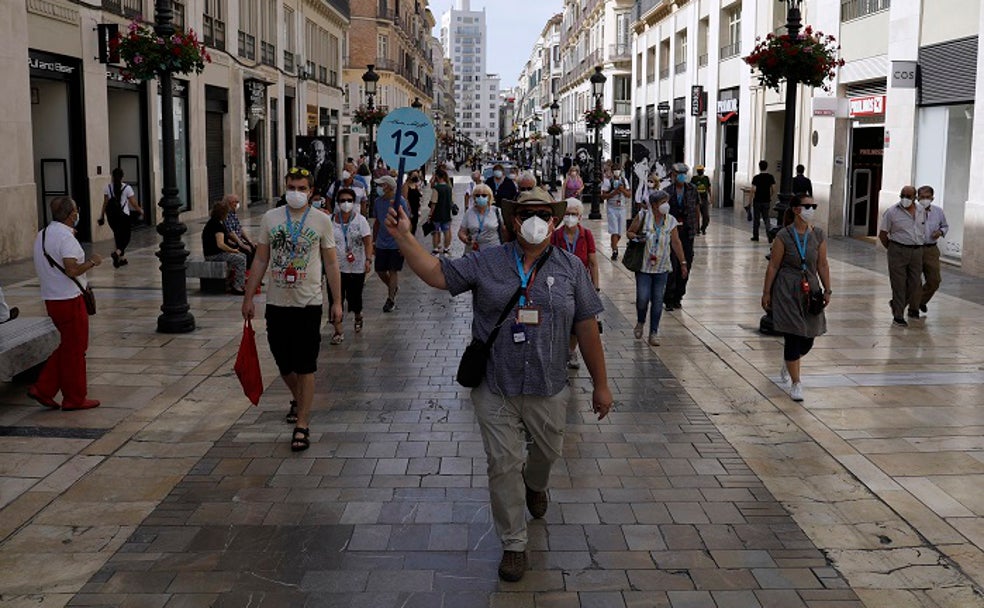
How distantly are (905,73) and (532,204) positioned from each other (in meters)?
17.0

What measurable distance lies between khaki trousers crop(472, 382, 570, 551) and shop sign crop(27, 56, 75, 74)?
15.5 m

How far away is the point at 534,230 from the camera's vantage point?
16.0 feet

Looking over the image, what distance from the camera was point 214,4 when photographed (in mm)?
30094

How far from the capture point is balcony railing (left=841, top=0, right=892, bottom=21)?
21891 mm

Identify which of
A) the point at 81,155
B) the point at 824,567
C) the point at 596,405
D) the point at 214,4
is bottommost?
the point at 824,567

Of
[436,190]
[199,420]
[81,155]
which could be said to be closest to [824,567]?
[199,420]

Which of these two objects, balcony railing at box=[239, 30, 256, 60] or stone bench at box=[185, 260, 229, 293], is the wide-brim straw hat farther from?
balcony railing at box=[239, 30, 256, 60]

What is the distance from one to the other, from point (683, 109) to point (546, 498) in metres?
40.3

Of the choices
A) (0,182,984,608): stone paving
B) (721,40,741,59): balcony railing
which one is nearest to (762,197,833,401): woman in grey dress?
(0,182,984,608): stone paving

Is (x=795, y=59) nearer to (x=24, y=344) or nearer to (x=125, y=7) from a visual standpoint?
(x=24, y=344)

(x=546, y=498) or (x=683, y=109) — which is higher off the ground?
(x=683, y=109)

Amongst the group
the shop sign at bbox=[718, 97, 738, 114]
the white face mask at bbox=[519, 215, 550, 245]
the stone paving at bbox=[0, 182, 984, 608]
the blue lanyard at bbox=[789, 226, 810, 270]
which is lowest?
the stone paving at bbox=[0, 182, 984, 608]

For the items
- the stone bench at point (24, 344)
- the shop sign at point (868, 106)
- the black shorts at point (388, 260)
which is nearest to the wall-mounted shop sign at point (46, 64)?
the black shorts at point (388, 260)

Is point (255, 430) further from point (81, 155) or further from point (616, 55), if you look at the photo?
point (616, 55)
